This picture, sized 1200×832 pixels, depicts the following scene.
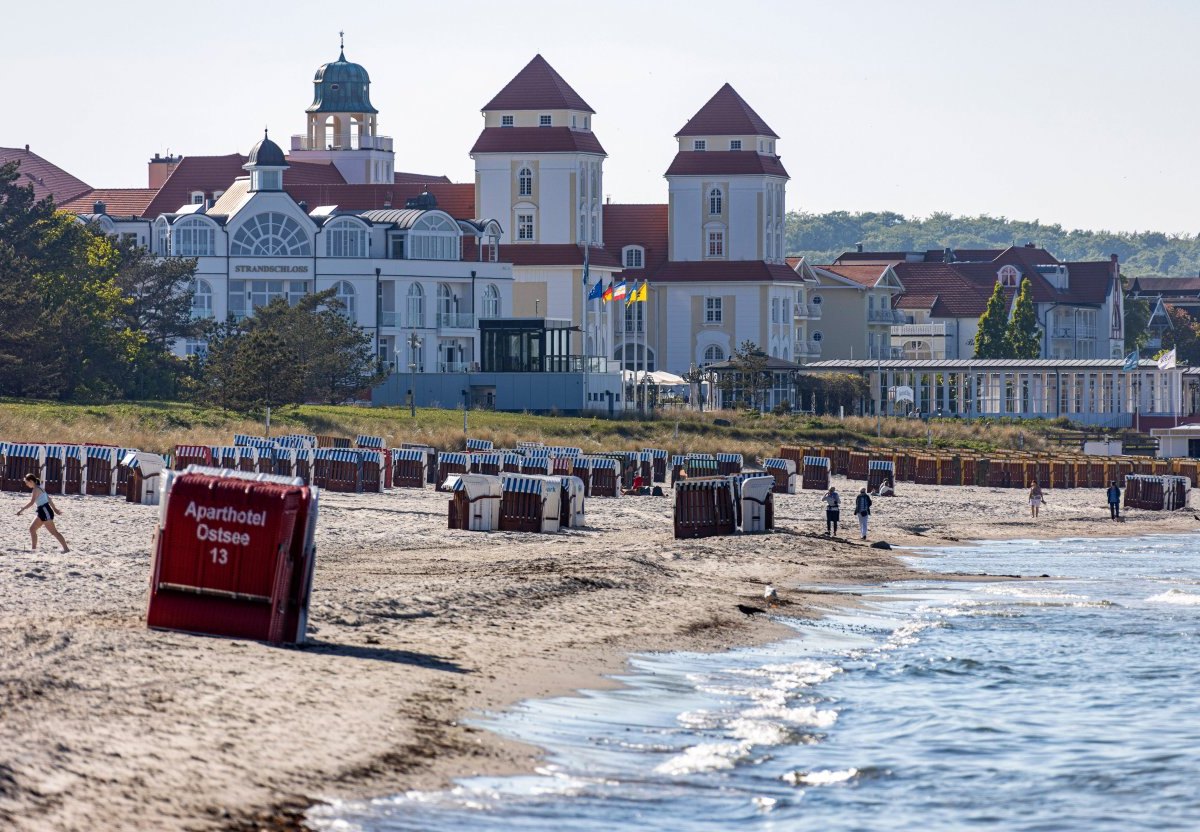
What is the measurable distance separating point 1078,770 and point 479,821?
6553mm

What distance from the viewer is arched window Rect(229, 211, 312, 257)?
3725 inches

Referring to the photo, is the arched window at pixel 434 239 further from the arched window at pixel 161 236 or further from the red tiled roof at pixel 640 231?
the red tiled roof at pixel 640 231

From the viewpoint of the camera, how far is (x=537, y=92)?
116375 mm

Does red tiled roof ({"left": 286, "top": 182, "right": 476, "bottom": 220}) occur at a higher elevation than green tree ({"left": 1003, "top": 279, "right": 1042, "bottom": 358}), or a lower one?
higher

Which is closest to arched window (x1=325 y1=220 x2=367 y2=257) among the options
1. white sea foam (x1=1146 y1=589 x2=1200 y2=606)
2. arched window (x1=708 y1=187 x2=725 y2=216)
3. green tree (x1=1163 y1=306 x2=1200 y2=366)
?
arched window (x1=708 y1=187 x2=725 y2=216)

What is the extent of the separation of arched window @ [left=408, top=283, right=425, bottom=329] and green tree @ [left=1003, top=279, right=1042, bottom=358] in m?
44.5

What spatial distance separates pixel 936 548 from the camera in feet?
137

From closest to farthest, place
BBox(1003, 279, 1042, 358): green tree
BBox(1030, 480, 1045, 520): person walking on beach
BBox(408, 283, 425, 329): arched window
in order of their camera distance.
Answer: BBox(1030, 480, 1045, 520): person walking on beach, BBox(408, 283, 425, 329): arched window, BBox(1003, 279, 1042, 358): green tree

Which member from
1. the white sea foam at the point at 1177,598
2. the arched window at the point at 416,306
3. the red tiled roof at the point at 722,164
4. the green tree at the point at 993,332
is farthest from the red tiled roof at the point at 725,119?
the white sea foam at the point at 1177,598

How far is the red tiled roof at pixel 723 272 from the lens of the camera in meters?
120

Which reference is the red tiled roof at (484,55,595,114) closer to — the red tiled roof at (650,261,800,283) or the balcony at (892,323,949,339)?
the red tiled roof at (650,261,800,283)

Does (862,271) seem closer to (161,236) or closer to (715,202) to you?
(715,202)

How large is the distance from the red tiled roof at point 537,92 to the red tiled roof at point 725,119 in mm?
7473

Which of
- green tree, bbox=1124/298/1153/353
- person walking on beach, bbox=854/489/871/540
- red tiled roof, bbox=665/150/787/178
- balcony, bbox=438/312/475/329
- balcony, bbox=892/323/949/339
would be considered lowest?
person walking on beach, bbox=854/489/871/540
